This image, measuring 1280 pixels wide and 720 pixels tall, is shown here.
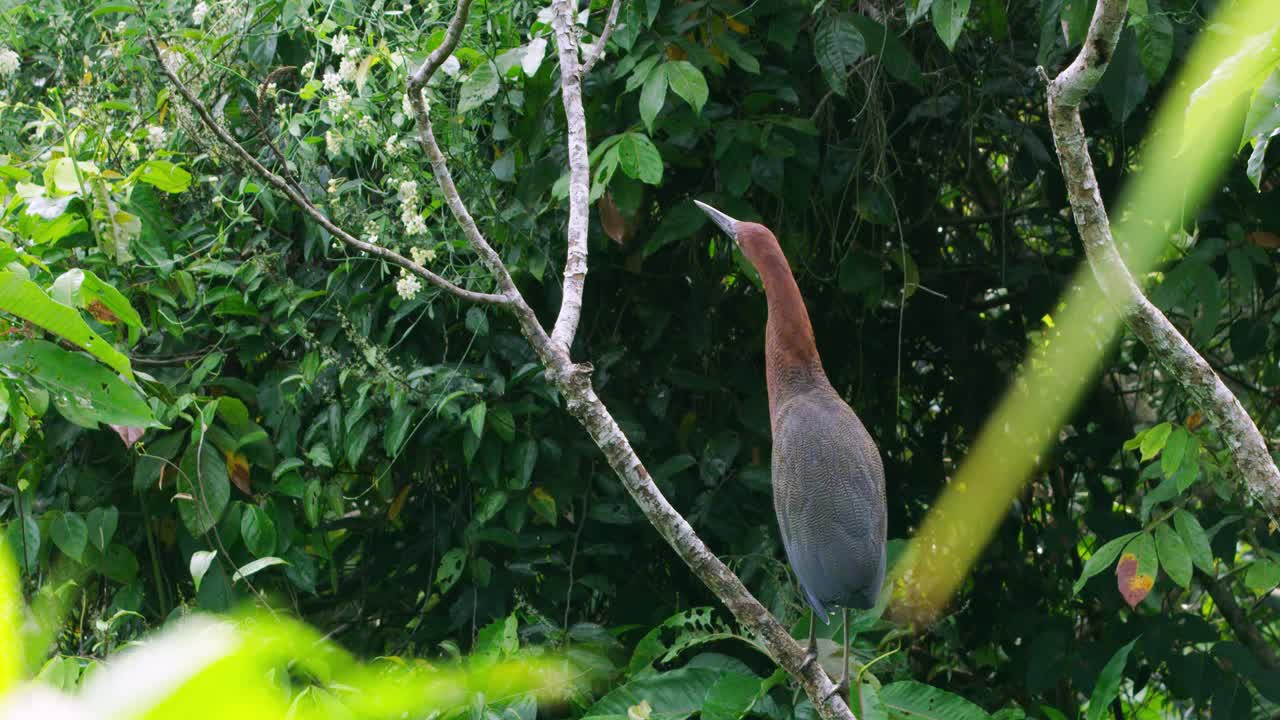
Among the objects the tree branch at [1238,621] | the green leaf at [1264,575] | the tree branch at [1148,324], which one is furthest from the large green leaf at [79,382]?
the tree branch at [1238,621]

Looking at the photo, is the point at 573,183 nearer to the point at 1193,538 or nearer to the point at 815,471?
the point at 815,471

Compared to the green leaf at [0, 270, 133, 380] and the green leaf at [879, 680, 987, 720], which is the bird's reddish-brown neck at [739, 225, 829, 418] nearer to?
the green leaf at [879, 680, 987, 720]

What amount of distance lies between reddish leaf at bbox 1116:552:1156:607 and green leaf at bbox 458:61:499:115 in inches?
74.9

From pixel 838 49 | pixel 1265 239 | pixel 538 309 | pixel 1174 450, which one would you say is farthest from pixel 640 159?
pixel 1265 239

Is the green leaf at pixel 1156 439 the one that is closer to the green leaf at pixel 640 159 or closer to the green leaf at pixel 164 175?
the green leaf at pixel 640 159

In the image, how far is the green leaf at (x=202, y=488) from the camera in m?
2.69

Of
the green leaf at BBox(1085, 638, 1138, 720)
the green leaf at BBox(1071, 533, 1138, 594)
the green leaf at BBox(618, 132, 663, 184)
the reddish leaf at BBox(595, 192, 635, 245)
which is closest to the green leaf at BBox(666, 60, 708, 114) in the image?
the green leaf at BBox(618, 132, 663, 184)

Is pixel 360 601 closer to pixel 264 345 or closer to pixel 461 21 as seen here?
pixel 264 345

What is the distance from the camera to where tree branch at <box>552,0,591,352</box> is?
79.7 inches

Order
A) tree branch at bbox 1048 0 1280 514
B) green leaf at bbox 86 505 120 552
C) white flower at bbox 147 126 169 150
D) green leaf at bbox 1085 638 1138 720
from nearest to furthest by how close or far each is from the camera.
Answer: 1. tree branch at bbox 1048 0 1280 514
2. green leaf at bbox 1085 638 1138 720
3. green leaf at bbox 86 505 120 552
4. white flower at bbox 147 126 169 150

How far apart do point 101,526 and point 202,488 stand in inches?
11.8

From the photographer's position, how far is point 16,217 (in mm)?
2529

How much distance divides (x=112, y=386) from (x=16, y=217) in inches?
32.3

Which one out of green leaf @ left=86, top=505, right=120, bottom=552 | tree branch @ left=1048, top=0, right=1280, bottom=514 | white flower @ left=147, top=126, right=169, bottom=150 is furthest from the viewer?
white flower @ left=147, top=126, right=169, bottom=150
